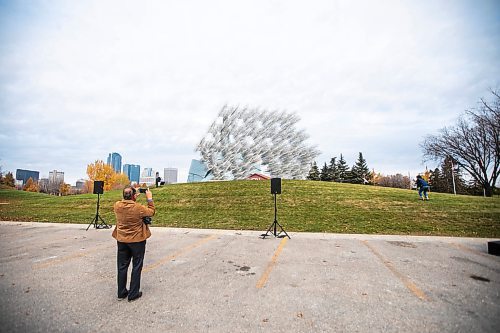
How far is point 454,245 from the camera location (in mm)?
8867

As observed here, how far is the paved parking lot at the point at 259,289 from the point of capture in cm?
361

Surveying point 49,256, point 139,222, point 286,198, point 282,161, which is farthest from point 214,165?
point 139,222

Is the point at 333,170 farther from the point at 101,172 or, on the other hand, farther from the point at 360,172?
the point at 101,172

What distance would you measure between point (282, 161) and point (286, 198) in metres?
33.9

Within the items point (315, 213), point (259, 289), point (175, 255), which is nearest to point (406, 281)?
point (259, 289)

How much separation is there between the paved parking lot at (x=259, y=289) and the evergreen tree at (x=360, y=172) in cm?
5214

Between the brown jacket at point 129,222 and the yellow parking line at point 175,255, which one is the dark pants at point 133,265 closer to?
the brown jacket at point 129,222

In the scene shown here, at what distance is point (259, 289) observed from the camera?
4.88m

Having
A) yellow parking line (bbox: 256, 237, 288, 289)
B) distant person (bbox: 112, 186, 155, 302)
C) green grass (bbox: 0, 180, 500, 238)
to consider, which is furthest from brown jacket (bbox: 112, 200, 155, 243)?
green grass (bbox: 0, 180, 500, 238)

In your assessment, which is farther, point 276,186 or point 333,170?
point 333,170

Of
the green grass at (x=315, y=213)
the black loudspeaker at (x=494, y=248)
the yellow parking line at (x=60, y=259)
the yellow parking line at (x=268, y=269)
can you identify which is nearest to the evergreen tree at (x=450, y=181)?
the green grass at (x=315, y=213)

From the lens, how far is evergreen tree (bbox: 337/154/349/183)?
58594 mm

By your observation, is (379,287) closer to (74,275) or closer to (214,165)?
(74,275)

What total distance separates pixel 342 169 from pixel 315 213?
46.8 metres
